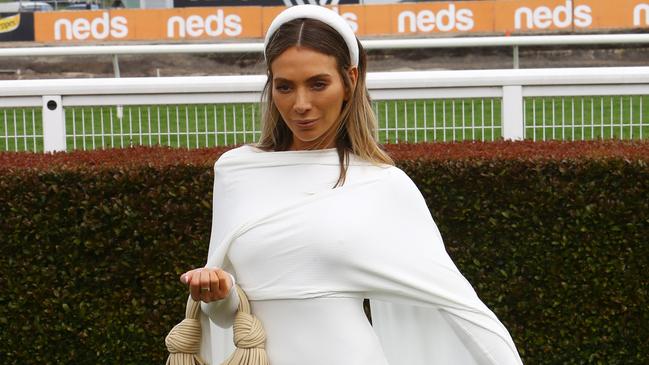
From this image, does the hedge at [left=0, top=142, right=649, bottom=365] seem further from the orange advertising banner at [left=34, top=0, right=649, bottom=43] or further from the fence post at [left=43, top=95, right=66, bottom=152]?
the orange advertising banner at [left=34, top=0, right=649, bottom=43]

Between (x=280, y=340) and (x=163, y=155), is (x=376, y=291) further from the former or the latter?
(x=163, y=155)

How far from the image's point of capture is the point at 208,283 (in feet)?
7.48

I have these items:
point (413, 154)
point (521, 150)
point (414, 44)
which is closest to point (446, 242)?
point (413, 154)

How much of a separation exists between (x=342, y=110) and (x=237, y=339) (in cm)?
53

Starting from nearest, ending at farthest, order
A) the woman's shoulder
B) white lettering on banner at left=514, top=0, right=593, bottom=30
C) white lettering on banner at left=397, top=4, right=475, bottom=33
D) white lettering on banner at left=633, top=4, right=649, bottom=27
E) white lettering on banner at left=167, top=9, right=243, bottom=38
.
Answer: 1. the woman's shoulder
2. white lettering on banner at left=633, top=4, right=649, bottom=27
3. white lettering on banner at left=514, top=0, right=593, bottom=30
4. white lettering on banner at left=397, top=4, right=475, bottom=33
5. white lettering on banner at left=167, top=9, right=243, bottom=38

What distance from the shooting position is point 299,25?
251 cm

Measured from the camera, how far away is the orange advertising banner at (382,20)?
20078mm

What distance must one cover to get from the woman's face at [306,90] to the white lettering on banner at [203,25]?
19184mm

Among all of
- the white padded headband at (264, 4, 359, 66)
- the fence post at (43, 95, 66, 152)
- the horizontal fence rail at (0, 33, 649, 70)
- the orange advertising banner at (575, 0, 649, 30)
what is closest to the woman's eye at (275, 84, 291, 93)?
the white padded headband at (264, 4, 359, 66)

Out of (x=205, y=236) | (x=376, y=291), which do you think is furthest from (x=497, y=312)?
(x=376, y=291)

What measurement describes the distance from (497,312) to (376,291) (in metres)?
2.41

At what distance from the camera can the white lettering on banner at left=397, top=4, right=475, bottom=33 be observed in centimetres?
2077

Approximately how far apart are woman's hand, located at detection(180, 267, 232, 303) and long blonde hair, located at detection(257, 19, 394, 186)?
13.3 inches

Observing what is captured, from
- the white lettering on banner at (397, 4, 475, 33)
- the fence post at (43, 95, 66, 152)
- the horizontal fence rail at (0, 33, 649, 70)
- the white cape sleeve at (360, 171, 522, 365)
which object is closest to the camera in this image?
the white cape sleeve at (360, 171, 522, 365)
